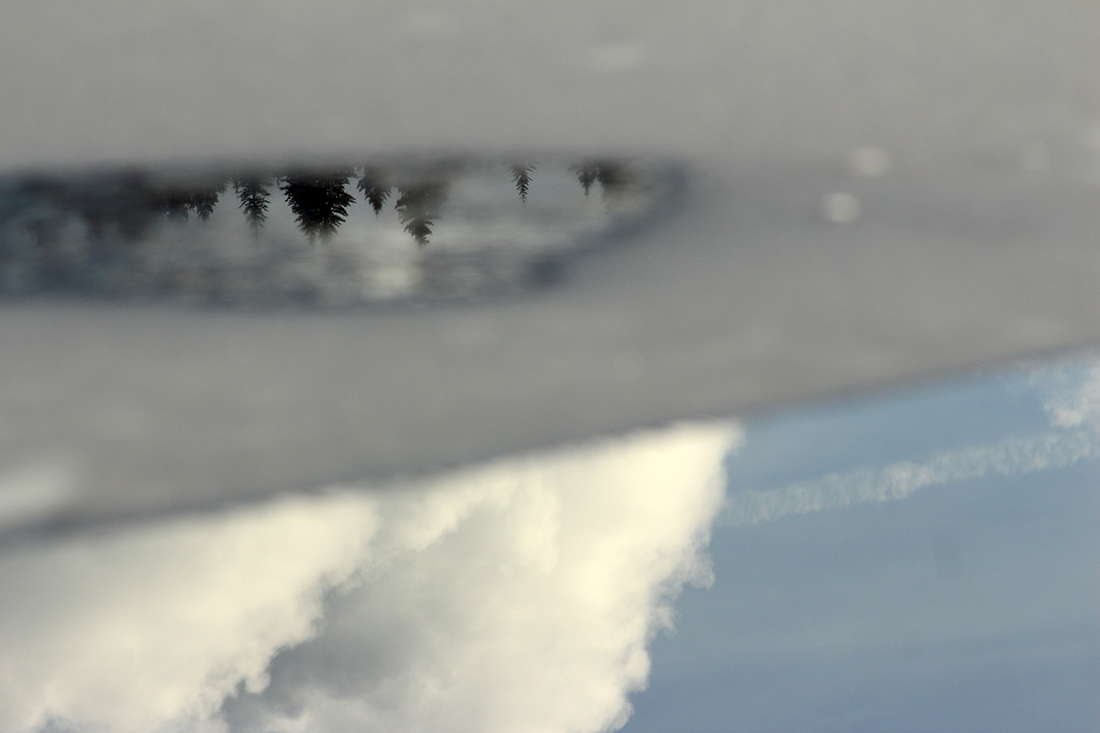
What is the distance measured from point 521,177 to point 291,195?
18 cm

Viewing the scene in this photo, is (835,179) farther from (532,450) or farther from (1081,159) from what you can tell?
(532,450)

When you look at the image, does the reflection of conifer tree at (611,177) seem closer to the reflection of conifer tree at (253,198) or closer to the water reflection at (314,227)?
the water reflection at (314,227)

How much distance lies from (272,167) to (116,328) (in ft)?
0.54

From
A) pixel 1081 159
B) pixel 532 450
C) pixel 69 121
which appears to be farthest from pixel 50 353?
pixel 1081 159

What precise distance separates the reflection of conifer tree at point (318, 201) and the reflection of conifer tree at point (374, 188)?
1 centimetres

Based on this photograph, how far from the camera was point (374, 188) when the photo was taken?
0.67m

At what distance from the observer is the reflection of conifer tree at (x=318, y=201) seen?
2.18 feet

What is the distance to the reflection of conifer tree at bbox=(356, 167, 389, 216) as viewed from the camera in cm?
67

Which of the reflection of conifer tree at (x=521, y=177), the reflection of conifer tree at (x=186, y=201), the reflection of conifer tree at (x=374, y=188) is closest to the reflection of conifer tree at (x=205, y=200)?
the reflection of conifer tree at (x=186, y=201)

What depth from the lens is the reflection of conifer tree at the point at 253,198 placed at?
2.18 ft

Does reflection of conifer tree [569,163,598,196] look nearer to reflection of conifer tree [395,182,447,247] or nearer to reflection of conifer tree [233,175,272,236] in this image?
reflection of conifer tree [395,182,447,247]

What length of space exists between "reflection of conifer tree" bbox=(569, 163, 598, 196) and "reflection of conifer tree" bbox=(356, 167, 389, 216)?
0.14 metres

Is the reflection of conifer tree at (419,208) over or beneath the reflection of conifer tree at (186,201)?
beneath

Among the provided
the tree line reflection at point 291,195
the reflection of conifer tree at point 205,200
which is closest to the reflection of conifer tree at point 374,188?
the tree line reflection at point 291,195
